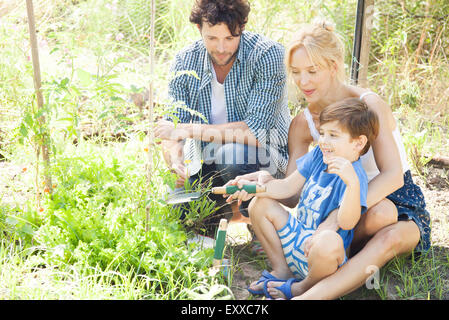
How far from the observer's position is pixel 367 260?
1.90 meters

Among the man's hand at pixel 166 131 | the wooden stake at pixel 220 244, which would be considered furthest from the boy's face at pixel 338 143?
the man's hand at pixel 166 131

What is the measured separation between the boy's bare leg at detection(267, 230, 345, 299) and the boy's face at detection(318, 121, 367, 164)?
33 cm

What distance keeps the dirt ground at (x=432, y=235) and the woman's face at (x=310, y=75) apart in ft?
2.69

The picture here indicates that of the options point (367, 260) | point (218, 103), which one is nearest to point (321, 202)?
point (367, 260)

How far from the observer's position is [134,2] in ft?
15.6

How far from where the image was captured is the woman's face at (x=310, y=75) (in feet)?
6.90

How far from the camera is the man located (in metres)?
2.40

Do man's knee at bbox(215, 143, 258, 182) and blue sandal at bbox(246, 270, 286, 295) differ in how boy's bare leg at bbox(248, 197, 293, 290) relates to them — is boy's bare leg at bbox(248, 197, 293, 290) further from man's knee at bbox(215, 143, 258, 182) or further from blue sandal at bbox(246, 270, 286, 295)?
man's knee at bbox(215, 143, 258, 182)

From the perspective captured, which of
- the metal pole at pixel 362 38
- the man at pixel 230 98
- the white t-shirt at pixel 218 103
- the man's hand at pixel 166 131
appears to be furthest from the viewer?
the metal pole at pixel 362 38

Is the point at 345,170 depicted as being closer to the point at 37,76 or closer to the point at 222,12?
the point at 222,12

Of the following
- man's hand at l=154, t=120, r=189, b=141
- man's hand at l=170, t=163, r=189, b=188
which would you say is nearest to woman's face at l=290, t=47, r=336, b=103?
man's hand at l=154, t=120, r=189, b=141

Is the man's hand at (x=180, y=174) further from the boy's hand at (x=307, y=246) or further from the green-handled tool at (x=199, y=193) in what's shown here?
the boy's hand at (x=307, y=246)
